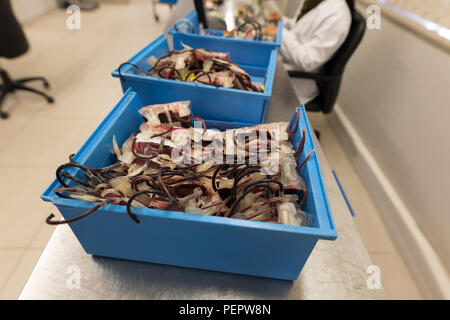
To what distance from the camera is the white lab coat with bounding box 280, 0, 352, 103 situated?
1365 mm

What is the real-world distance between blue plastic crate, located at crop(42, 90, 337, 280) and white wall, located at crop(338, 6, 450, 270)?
3.74 ft

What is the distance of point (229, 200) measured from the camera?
1.80 ft

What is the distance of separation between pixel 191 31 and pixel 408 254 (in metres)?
1.80

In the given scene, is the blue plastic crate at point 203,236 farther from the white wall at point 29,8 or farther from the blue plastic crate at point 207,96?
the white wall at point 29,8

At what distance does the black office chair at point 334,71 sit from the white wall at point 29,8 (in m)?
4.32

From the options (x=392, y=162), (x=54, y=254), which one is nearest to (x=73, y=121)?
(x=54, y=254)

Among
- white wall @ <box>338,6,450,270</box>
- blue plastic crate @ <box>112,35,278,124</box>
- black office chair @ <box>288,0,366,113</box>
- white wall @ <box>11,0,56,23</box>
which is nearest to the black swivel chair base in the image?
blue plastic crate @ <box>112,35,278,124</box>

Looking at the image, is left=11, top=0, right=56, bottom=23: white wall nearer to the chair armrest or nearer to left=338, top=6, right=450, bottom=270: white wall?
the chair armrest

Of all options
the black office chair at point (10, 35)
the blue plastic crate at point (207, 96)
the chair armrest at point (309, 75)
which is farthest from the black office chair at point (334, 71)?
the black office chair at point (10, 35)

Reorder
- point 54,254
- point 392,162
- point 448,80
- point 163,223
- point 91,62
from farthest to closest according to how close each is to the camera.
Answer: point 91,62
point 392,162
point 448,80
point 54,254
point 163,223

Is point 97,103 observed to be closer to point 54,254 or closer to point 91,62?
point 91,62

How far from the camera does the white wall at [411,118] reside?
3.88ft

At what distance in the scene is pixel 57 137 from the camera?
6.04 ft

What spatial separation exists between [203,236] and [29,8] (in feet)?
→ 17.3
